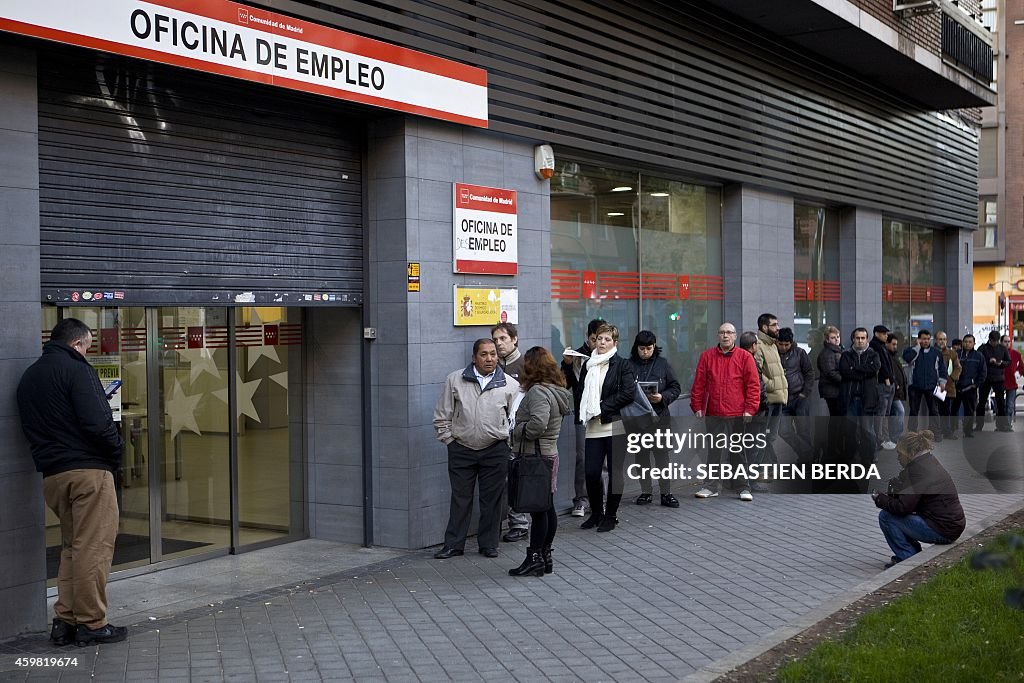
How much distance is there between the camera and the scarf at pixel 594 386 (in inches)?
406

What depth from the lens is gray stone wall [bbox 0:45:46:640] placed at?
684 cm

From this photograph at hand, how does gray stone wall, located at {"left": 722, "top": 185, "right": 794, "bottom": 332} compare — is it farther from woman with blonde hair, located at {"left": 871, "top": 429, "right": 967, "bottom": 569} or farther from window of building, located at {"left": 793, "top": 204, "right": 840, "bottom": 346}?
woman with blonde hair, located at {"left": 871, "top": 429, "right": 967, "bottom": 569}

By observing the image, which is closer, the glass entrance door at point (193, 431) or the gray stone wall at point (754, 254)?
the glass entrance door at point (193, 431)

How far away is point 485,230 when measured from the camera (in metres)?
10.4

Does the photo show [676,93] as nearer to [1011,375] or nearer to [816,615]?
[816,615]

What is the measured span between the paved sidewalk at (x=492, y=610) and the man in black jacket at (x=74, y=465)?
22 centimetres

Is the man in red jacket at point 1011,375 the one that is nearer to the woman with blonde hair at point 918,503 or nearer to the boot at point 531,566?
the woman with blonde hair at point 918,503

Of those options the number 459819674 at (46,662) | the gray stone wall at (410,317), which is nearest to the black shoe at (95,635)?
the number 459819674 at (46,662)

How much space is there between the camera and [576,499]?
11305 millimetres

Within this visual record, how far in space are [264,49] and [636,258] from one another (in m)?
6.37

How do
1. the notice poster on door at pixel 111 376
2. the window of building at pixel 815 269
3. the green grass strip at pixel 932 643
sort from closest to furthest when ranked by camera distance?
the green grass strip at pixel 932 643 → the notice poster on door at pixel 111 376 → the window of building at pixel 815 269

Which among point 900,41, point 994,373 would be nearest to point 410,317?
point 900,41

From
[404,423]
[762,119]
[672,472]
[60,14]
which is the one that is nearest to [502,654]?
[404,423]

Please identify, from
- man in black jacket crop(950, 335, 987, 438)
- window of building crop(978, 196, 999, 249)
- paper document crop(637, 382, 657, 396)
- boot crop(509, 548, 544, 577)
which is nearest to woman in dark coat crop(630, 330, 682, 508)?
paper document crop(637, 382, 657, 396)
